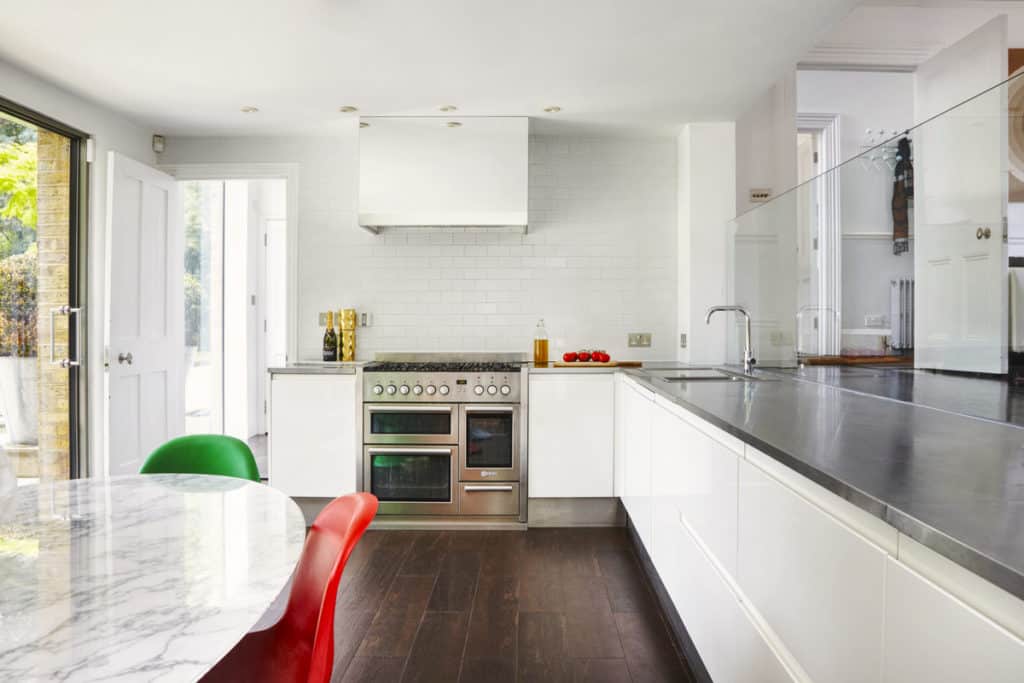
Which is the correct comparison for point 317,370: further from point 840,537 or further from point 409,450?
point 840,537

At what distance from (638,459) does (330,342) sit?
230 centimetres

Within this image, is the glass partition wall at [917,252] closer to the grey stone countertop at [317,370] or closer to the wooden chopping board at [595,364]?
the wooden chopping board at [595,364]

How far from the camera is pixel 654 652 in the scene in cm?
240

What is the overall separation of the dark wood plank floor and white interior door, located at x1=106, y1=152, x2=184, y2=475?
1.68 m

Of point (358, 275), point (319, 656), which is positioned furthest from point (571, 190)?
point (319, 656)

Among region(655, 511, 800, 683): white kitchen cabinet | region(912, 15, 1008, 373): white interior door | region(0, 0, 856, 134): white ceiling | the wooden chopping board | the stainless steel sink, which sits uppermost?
region(0, 0, 856, 134): white ceiling

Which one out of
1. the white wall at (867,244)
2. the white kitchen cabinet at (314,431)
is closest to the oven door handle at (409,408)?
the white kitchen cabinet at (314,431)

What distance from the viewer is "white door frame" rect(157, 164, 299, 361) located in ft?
14.9

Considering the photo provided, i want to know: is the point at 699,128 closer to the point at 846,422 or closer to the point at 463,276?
the point at 463,276

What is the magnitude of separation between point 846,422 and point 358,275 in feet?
11.6

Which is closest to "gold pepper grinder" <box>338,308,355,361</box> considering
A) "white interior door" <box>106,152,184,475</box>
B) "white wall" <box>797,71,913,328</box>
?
"white interior door" <box>106,152,184,475</box>

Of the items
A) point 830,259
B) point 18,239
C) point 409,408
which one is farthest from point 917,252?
point 18,239

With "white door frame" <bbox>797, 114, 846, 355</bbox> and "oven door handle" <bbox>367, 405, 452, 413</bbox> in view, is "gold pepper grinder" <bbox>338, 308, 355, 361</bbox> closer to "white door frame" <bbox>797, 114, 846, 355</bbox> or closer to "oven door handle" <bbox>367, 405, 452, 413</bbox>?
"oven door handle" <bbox>367, 405, 452, 413</bbox>

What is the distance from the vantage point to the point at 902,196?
2410mm
